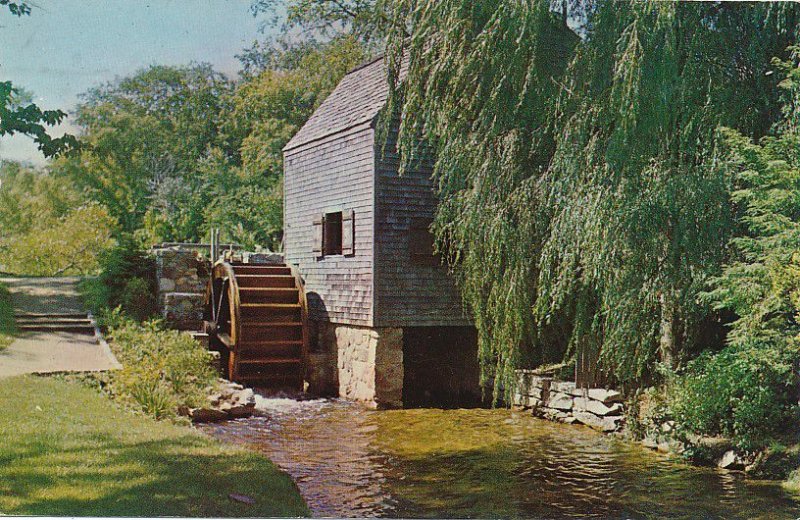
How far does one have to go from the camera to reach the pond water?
212 inches

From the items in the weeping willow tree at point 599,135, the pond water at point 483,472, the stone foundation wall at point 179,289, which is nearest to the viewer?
the pond water at point 483,472

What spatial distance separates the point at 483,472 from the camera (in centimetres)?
642

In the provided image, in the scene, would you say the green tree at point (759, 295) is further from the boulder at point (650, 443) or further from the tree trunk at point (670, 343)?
the boulder at point (650, 443)

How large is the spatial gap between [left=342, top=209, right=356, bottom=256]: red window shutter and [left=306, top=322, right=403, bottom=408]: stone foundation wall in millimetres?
1049

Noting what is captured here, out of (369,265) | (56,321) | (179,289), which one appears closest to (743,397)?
(369,265)

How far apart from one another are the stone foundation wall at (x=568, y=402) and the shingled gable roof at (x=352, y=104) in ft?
12.9

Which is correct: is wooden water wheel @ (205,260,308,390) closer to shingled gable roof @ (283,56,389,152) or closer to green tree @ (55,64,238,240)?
shingled gable roof @ (283,56,389,152)

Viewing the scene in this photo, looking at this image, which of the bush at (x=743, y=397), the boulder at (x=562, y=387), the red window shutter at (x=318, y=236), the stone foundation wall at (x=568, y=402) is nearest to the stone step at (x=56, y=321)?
the red window shutter at (x=318, y=236)

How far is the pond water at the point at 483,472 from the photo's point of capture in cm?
539

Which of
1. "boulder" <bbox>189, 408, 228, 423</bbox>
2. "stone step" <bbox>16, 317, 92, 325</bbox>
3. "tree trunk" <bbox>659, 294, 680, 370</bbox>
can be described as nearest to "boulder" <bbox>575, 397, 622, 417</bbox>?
"tree trunk" <bbox>659, 294, 680, 370</bbox>

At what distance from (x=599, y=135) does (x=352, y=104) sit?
5.22 metres

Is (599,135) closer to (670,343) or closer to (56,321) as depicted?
(670,343)

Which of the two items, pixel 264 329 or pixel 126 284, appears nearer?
pixel 264 329

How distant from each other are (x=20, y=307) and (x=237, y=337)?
11.8 feet
